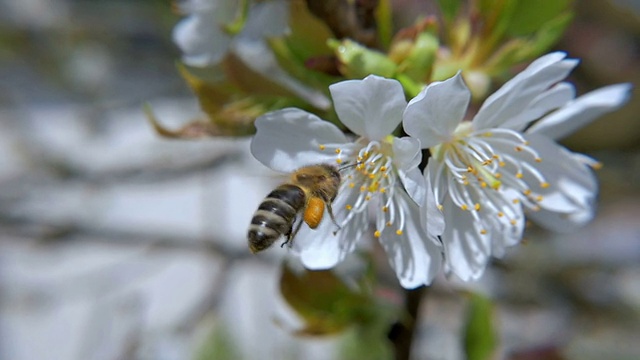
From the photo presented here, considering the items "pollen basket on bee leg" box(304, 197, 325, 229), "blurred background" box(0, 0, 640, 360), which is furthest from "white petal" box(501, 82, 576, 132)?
"blurred background" box(0, 0, 640, 360)

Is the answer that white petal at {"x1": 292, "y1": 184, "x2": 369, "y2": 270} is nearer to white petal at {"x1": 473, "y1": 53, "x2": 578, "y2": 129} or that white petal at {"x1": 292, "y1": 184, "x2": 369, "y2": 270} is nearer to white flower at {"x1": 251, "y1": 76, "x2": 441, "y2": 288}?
white flower at {"x1": 251, "y1": 76, "x2": 441, "y2": 288}

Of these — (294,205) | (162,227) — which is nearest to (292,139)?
(294,205)

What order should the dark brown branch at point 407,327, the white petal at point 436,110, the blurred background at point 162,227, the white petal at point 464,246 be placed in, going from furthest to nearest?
1. the blurred background at point 162,227
2. the dark brown branch at point 407,327
3. the white petal at point 464,246
4. the white petal at point 436,110

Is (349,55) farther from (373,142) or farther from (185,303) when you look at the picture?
(185,303)

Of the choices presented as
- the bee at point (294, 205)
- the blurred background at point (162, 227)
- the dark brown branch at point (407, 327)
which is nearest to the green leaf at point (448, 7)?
the bee at point (294, 205)

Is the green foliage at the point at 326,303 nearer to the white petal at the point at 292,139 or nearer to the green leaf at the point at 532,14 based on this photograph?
the white petal at the point at 292,139

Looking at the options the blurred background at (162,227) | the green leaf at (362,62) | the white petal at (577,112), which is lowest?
the blurred background at (162,227)

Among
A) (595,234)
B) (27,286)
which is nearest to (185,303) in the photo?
(27,286)
